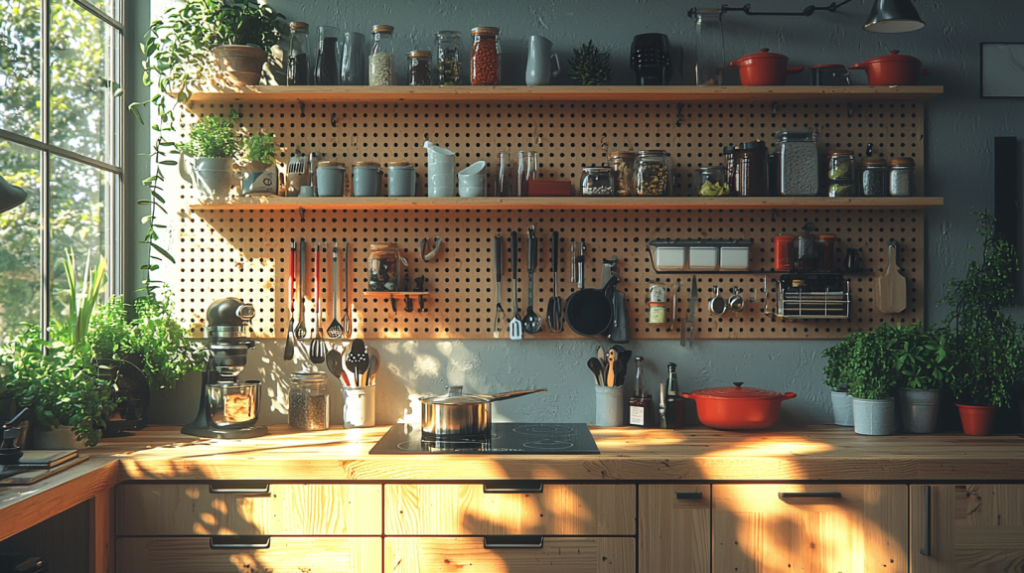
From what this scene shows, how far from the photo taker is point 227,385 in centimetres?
237

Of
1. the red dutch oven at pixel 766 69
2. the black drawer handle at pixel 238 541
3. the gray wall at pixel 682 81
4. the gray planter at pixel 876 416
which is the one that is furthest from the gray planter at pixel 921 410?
the black drawer handle at pixel 238 541

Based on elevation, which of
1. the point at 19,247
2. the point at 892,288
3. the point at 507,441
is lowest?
the point at 507,441

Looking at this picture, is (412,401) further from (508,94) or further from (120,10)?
(120,10)

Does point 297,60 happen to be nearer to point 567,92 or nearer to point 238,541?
point 567,92

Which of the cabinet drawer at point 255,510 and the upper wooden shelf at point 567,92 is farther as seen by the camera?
A: the upper wooden shelf at point 567,92

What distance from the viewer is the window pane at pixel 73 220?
234cm

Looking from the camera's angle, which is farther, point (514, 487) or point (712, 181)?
point (712, 181)

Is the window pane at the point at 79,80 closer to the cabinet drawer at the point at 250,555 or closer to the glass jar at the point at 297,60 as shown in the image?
the glass jar at the point at 297,60

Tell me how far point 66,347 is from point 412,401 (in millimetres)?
1165

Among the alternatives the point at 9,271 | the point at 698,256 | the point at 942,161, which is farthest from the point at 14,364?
the point at 942,161

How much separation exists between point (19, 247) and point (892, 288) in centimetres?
301

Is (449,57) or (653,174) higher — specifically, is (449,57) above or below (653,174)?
above

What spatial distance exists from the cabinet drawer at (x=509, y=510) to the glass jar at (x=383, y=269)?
0.83 m

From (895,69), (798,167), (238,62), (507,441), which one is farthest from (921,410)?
(238,62)
